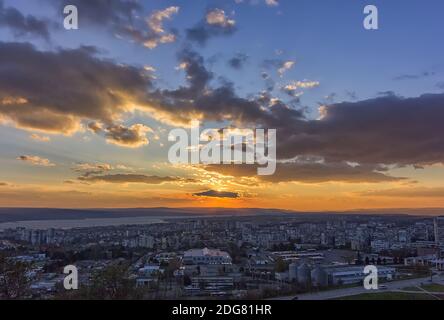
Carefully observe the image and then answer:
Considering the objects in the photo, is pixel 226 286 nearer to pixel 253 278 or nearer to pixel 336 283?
pixel 253 278
